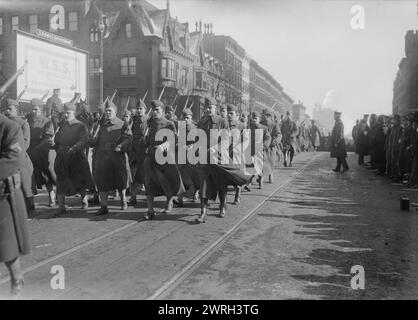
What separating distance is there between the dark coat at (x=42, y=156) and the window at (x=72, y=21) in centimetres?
3428

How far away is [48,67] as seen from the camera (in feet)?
75.5

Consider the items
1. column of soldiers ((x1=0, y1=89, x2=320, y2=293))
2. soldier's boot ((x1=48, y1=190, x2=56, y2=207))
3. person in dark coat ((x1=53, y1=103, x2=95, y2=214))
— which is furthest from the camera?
soldier's boot ((x1=48, y1=190, x2=56, y2=207))

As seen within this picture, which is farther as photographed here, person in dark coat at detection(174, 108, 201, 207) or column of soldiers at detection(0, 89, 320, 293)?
person in dark coat at detection(174, 108, 201, 207)

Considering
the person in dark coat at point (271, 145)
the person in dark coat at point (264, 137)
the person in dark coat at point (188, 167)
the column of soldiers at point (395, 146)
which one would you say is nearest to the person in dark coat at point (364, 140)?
the column of soldiers at point (395, 146)

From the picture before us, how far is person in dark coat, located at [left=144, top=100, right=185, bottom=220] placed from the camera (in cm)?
868

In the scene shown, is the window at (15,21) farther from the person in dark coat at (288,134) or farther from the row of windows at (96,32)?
the person in dark coat at (288,134)

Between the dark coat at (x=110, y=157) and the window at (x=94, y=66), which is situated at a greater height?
the window at (x=94, y=66)

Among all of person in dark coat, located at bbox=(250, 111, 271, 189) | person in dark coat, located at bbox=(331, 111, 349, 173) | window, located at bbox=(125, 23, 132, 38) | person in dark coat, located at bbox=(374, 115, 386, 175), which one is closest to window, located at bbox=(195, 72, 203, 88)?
window, located at bbox=(125, 23, 132, 38)

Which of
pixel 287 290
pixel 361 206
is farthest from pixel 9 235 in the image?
pixel 361 206

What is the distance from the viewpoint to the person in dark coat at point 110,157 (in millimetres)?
8969

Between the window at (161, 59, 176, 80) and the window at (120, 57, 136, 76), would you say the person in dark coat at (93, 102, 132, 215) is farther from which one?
the window at (120, 57, 136, 76)

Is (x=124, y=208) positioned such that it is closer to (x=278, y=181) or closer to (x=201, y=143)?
(x=201, y=143)

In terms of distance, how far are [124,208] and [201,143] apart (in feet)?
7.56

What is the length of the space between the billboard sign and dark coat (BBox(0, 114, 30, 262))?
16.8m
